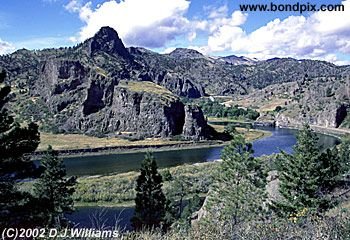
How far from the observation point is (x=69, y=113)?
555 ft

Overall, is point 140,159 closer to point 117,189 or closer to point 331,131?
point 117,189

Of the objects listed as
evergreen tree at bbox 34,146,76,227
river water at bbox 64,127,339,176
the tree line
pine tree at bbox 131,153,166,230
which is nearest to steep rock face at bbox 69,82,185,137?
river water at bbox 64,127,339,176

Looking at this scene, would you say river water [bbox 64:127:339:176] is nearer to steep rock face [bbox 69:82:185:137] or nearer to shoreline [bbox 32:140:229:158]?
shoreline [bbox 32:140:229:158]

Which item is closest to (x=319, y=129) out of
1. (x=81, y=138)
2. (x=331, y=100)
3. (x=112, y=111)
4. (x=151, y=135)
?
(x=331, y=100)

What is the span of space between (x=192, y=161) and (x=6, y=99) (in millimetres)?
82669

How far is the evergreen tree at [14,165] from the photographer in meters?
17.0

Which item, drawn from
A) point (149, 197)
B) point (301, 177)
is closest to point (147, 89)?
point (149, 197)

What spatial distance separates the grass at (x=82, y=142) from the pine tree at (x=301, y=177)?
10290 cm

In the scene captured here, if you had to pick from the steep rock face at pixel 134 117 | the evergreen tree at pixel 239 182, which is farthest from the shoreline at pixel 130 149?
the evergreen tree at pixel 239 182

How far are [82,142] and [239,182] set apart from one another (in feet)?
364

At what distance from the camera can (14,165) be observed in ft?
57.6

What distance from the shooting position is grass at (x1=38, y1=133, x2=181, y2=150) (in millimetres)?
125925

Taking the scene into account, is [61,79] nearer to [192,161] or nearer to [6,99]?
[192,161]

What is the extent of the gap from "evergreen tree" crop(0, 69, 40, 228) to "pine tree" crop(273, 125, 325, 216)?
13.2 m
